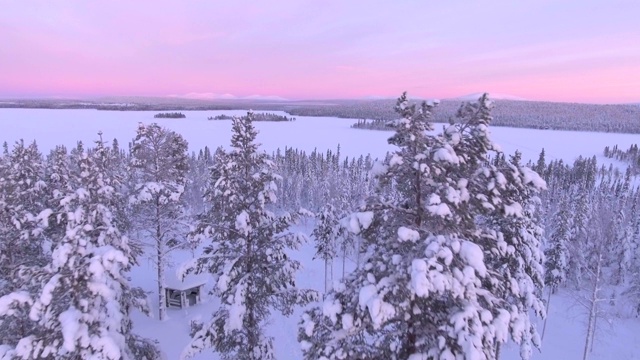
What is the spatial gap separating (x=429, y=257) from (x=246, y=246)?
7.17 m

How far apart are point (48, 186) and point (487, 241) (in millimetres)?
21735

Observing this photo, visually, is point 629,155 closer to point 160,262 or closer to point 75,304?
point 160,262

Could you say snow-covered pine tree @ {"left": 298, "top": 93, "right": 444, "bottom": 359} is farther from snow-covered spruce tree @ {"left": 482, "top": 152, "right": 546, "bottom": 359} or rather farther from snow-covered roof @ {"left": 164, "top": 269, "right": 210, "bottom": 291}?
snow-covered roof @ {"left": 164, "top": 269, "right": 210, "bottom": 291}

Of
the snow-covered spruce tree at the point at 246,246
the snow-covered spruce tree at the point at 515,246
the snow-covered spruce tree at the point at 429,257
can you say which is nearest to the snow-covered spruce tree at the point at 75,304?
the snow-covered spruce tree at the point at 246,246

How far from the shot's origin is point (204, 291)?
27828 mm

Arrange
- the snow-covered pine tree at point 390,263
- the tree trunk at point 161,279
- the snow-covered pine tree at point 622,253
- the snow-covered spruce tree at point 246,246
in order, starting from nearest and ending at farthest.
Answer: the snow-covered pine tree at point 390,263
the snow-covered spruce tree at point 246,246
the tree trunk at point 161,279
the snow-covered pine tree at point 622,253

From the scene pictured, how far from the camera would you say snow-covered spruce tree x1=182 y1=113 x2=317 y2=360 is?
1136 cm

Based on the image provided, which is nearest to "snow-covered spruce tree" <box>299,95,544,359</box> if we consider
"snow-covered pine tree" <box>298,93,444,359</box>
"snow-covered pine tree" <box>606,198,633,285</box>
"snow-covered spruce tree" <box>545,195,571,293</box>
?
"snow-covered pine tree" <box>298,93,444,359</box>

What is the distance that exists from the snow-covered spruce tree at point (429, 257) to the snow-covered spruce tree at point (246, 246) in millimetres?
4046

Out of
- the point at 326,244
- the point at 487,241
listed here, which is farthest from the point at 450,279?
the point at 326,244

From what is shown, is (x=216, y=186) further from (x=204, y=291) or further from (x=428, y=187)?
(x=204, y=291)

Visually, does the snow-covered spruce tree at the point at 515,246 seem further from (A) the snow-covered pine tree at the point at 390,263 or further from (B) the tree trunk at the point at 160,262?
(B) the tree trunk at the point at 160,262

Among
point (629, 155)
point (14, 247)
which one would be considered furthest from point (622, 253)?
point (629, 155)

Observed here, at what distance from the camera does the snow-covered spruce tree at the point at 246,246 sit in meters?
11.4
